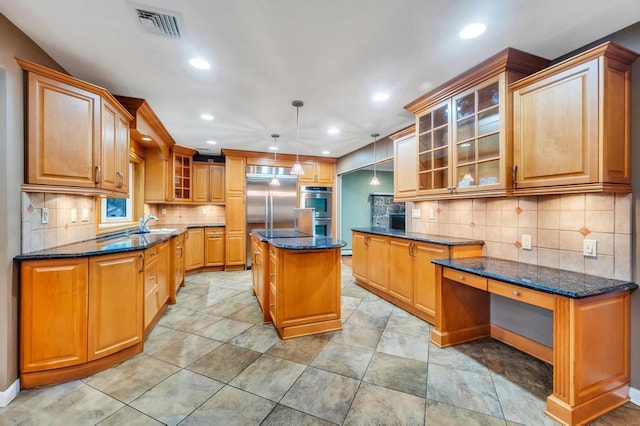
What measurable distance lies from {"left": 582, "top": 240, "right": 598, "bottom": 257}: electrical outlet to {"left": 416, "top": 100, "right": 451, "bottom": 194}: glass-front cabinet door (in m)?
1.07

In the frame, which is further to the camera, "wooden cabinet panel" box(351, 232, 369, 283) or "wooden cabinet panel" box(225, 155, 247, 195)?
"wooden cabinet panel" box(225, 155, 247, 195)

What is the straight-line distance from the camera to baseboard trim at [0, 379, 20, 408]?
1671 millimetres

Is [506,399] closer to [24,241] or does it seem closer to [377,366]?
[377,366]

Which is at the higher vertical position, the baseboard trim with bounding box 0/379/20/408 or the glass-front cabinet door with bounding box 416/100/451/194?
the glass-front cabinet door with bounding box 416/100/451/194

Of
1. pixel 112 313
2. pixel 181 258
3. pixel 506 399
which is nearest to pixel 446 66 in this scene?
pixel 506 399

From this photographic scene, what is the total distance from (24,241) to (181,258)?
7.31 ft

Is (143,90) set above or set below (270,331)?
above

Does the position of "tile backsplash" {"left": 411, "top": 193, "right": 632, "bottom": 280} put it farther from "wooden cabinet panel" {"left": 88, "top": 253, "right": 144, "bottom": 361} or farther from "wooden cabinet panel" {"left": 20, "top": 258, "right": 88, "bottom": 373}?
"wooden cabinet panel" {"left": 20, "top": 258, "right": 88, "bottom": 373}

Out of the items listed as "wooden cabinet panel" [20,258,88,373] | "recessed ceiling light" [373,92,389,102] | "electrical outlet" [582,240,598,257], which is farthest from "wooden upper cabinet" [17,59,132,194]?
"electrical outlet" [582,240,598,257]

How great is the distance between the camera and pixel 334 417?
1572mm

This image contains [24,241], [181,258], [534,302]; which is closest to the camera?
[534,302]

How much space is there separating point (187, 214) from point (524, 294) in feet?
18.3

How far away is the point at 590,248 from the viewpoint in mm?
1887

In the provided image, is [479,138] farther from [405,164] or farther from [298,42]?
[298,42]
